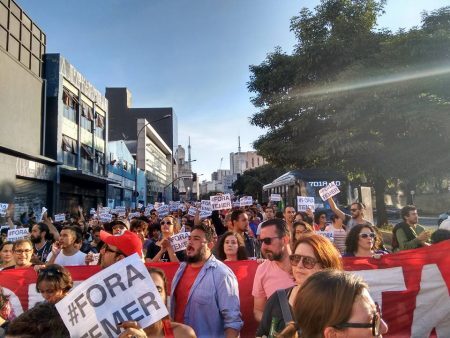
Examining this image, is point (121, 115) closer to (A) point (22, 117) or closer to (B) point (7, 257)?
(A) point (22, 117)

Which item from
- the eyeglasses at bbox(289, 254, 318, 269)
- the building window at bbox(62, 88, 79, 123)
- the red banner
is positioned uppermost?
the building window at bbox(62, 88, 79, 123)

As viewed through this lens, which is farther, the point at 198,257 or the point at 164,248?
the point at 164,248

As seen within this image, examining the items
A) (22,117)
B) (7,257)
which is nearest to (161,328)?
(7,257)

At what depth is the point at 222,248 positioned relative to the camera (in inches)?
216

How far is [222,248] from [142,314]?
3223mm

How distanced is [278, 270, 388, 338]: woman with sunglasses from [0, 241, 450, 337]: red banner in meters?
2.85

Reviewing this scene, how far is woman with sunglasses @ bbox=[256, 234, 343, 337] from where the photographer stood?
2.63 m

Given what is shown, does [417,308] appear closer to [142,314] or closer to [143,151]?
[142,314]

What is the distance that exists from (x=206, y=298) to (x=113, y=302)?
1.28 meters

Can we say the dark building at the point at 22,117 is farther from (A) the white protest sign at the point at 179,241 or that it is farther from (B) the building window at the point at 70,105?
(A) the white protest sign at the point at 179,241

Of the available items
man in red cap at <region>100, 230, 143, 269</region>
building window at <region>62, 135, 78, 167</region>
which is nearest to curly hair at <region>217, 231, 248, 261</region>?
man in red cap at <region>100, 230, 143, 269</region>

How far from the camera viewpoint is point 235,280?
3.65m

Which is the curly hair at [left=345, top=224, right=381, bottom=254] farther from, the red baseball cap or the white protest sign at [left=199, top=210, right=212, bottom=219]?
the white protest sign at [left=199, top=210, right=212, bottom=219]

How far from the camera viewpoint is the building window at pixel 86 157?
33059mm
